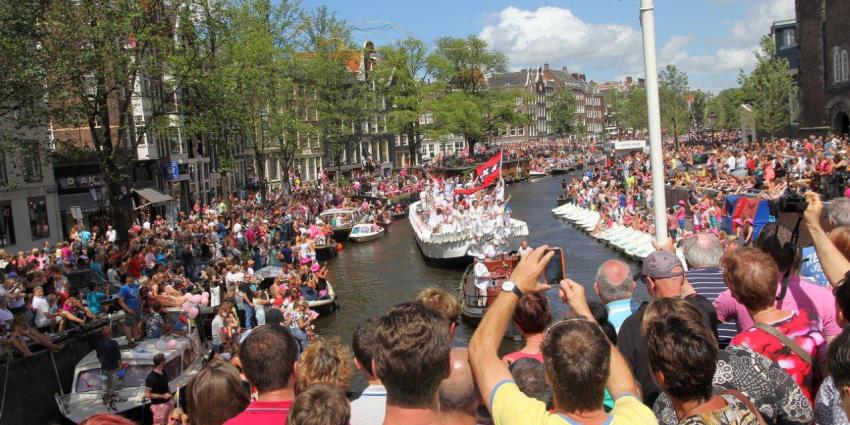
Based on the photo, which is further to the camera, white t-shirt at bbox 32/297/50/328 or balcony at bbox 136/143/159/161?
balcony at bbox 136/143/159/161

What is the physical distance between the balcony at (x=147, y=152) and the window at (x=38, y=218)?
7870mm

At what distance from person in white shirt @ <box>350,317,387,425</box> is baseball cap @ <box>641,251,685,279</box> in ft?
5.63

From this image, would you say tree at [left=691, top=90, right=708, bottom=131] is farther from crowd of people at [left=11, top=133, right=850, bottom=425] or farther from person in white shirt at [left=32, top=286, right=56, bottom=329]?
crowd of people at [left=11, top=133, right=850, bottom=425]

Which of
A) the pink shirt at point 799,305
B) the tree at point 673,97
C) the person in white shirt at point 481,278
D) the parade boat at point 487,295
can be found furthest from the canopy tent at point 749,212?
the tree at point 673,97

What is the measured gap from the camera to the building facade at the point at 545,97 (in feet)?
387

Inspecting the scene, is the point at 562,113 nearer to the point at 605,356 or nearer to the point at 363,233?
the point at 363,233

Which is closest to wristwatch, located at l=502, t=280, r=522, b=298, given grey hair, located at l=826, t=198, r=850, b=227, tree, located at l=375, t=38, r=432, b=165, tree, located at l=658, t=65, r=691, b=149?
grey hair, located at l=826, t=198, r=850, b=227

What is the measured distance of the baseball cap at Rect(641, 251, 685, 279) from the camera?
14.5ft

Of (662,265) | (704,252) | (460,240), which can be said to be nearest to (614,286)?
(662,265)

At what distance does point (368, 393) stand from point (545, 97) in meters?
128

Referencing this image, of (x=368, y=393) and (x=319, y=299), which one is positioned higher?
(x=368, y=393)

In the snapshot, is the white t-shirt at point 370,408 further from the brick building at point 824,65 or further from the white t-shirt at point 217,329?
the brick building at point 824,65

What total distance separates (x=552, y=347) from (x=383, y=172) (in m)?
70.1

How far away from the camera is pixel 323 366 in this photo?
4.88 meters
